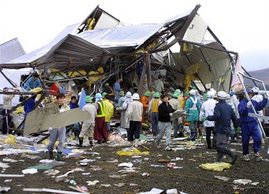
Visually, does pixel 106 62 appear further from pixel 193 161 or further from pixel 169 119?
pixel 193 161

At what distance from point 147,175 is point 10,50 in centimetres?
1663

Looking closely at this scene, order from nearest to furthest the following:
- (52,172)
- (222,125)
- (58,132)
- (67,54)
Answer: (52,172) < (222,125) < (58,132) < (67,54)

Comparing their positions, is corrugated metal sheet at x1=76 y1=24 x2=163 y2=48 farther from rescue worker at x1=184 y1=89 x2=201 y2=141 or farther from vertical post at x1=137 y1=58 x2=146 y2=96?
rescue worker at x1=184 y1=89 x2=201 y2=141

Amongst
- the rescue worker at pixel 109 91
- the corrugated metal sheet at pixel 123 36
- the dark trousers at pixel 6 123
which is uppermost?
the corrugated metal sheet at pixel 123 36

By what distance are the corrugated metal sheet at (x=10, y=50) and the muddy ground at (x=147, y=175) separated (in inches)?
486

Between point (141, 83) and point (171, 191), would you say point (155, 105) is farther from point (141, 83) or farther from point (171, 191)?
point (171, 191)

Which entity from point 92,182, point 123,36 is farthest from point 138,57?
point 92,182

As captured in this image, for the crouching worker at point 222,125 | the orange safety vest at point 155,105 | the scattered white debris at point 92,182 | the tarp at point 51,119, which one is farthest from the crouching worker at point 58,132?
the orange safety vest at point 155,105

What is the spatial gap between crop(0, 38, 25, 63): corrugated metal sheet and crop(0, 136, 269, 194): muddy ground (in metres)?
12.3

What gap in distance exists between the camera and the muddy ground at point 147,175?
21.9ft

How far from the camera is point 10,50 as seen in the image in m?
22.4

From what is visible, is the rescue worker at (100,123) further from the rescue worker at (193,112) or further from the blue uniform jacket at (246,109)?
the blue uniform jacket at (246,109)

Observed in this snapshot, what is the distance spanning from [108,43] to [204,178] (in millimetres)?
11006

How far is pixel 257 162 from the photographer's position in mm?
9312
